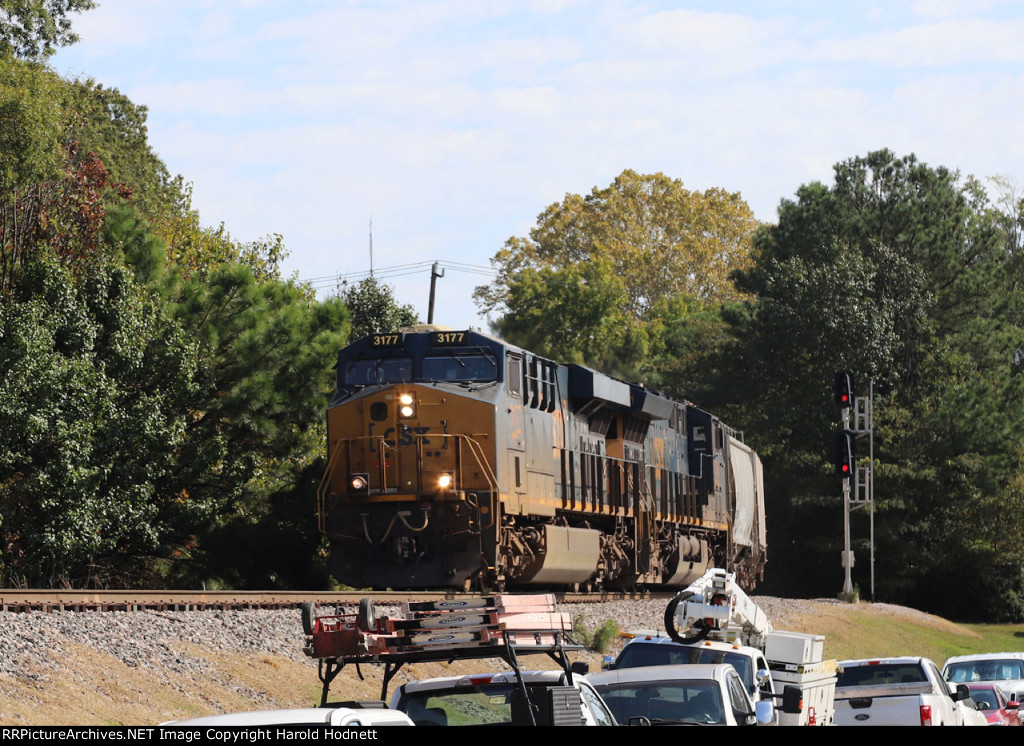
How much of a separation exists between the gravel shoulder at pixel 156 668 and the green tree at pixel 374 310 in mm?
22026

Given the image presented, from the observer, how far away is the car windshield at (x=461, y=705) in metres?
9.64

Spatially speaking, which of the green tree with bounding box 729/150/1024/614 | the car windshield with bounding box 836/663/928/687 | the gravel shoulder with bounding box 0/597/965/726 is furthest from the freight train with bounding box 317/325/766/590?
the green tree with bounding box 729/150/1024/614

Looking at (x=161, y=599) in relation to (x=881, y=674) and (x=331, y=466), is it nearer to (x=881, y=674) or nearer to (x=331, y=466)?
(x=331, y=466)

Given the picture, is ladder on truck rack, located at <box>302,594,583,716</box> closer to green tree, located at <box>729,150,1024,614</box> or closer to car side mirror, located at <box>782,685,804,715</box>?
car side mirror, located at <box>782,685,804,715</box>

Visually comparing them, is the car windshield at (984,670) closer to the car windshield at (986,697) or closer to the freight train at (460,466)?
the car windshield at (986,697)

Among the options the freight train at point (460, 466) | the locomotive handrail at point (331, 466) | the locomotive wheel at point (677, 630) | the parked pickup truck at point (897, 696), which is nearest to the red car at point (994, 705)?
the parked pickup truck at point (897, 696)

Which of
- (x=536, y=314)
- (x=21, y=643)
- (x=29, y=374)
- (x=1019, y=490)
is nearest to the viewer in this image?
(x=21, y=643)

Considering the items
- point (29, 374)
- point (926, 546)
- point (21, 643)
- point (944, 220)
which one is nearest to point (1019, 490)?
point (926, 546)

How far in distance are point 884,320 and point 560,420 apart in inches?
1232

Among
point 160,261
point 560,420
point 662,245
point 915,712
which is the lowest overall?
point 915,712

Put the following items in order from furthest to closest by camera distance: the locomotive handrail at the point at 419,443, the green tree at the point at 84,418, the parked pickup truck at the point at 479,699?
1. the green tree at the point at 84,418
2. the locomotive handrail at the point at 419,443
3. the parked pickup truck at the point at 479,699

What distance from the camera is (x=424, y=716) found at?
9688 millimetres

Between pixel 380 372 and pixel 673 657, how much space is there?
11692 millimetres
